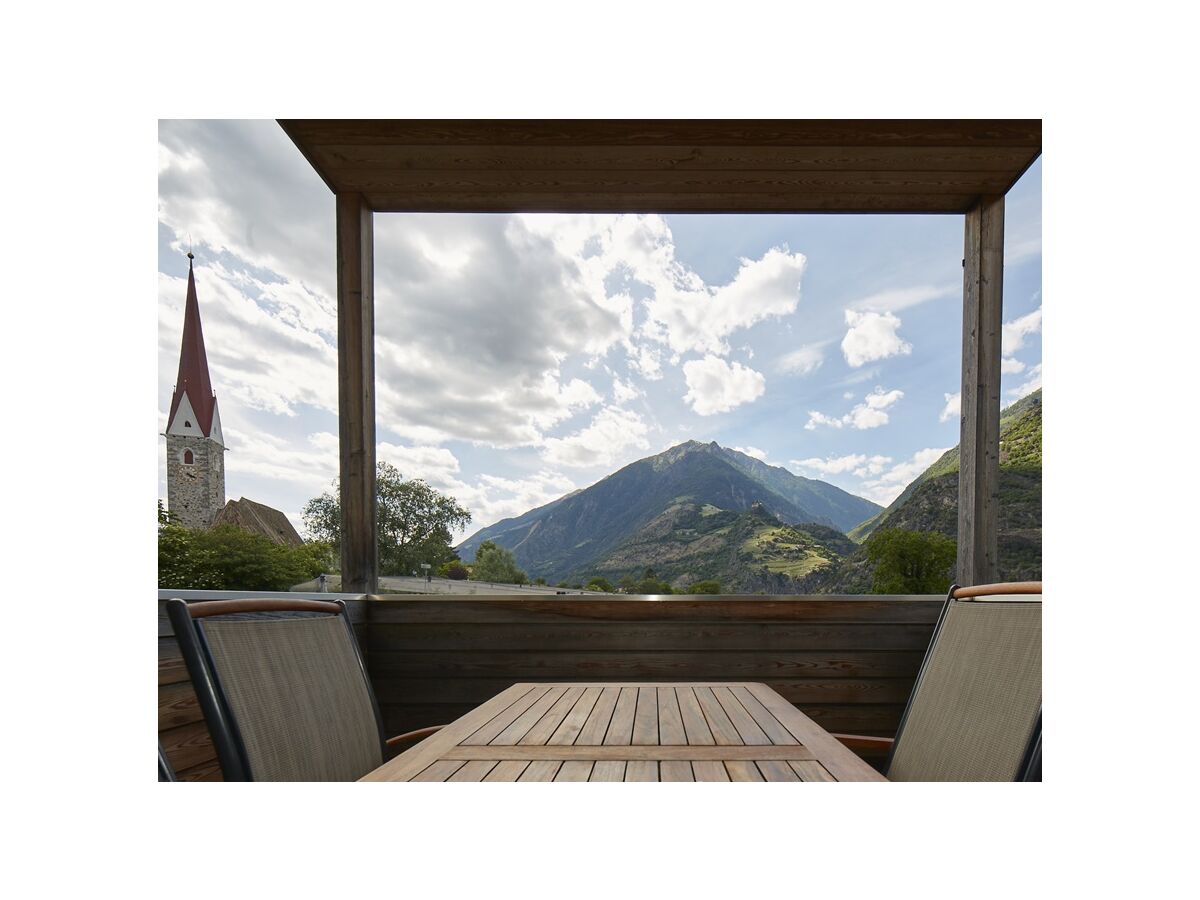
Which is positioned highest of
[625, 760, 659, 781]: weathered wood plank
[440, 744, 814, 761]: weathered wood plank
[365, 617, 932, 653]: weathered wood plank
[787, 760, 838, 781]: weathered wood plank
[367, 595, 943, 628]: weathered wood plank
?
[787, 760, 838, 781]: weathered wood plank

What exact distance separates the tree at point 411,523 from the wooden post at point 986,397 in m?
2.18

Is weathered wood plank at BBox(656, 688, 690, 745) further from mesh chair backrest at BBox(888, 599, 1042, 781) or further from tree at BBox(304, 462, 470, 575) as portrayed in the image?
tree at BBox(304, 462, 470, 575)

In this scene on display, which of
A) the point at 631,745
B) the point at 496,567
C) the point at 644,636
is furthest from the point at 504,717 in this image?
the point at 496,567

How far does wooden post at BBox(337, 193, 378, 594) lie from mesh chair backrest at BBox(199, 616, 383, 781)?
1.20 meters

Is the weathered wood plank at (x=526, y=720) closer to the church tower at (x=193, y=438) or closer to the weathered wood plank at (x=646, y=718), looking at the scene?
the weathered wood plank at (x=646, y=718)

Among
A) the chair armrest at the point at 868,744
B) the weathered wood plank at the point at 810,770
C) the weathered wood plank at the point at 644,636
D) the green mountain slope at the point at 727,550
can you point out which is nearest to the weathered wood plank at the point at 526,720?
the weathered wood plank at the point at 810,770

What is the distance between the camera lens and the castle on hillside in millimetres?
2080

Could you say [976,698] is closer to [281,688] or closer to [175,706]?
[281,688]

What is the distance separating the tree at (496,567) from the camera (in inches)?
103

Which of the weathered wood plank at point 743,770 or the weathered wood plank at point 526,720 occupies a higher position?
the weathered wood plank at point 743,770

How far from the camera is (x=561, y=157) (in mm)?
2193

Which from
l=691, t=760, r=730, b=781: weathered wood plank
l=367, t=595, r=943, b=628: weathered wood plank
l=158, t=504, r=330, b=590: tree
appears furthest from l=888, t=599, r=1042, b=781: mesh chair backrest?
l=158, t=504, r=330, b=590: tree
